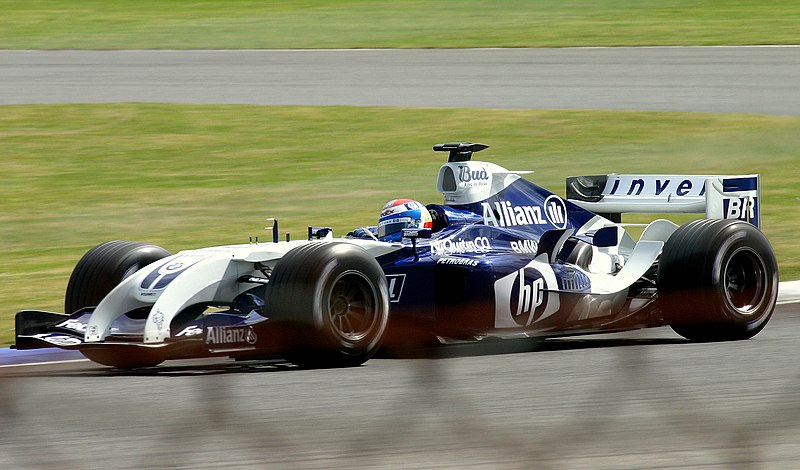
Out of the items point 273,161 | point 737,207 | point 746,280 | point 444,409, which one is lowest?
point 444,409

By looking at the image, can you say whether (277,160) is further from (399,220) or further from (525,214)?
(399,220)

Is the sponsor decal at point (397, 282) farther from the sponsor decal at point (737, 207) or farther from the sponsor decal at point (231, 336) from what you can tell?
the sponsor decal at point (737, 207)

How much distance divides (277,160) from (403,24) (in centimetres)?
1533

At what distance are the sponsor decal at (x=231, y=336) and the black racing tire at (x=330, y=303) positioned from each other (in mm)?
162

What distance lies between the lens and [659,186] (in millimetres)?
10453

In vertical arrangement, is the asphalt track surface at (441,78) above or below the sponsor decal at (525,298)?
above

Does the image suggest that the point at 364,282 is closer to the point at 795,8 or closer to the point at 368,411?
the point at 368,411

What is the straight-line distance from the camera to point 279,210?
1625 cm

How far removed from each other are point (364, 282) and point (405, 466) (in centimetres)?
240

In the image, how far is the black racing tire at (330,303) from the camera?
7836 mm

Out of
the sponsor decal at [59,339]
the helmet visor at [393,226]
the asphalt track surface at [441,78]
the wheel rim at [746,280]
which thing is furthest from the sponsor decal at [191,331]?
the asphalt track surface at [441,78]

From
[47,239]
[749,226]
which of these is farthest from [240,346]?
[47,239]

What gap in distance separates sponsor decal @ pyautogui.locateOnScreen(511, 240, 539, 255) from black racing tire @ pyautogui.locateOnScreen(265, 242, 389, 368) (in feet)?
4.04

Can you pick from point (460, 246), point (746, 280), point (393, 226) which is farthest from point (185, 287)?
point (746, 280)
